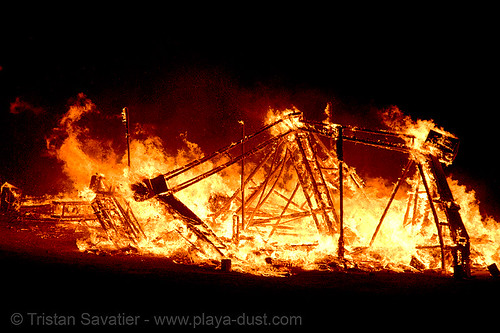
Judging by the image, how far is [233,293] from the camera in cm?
701

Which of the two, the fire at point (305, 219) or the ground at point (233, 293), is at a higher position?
the fire at point (305, 219)

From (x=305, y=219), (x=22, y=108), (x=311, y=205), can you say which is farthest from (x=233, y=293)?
(x=22, y=108)

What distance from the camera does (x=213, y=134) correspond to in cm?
2542

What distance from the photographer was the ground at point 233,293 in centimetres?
587

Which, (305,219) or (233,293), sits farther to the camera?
(305,219)

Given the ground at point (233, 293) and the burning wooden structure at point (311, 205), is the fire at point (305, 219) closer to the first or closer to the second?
the burning wooden structure at point (311, 205)

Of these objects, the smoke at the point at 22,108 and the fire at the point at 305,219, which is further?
the smoke at the point at 22,108

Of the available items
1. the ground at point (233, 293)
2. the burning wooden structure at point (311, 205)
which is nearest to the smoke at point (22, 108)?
the burning wooden structure at point (311, 205)

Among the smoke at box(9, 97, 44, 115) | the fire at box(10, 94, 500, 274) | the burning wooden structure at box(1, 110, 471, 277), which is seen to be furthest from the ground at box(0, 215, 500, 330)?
the smoke at box(9, 97, 44, 115)

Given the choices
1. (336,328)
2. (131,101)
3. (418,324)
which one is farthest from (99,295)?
(131,101)

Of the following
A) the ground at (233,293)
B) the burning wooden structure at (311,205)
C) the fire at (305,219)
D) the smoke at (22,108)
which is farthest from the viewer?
the smoke at (22,108)

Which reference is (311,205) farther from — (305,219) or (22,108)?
(22,108)

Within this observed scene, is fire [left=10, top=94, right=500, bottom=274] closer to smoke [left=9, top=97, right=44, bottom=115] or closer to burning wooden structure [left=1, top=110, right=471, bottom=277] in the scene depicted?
burning wooden structure [left=1, top=110, right=471, bottom=277]

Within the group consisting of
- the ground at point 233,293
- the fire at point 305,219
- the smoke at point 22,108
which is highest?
the smoke at point 22,108
